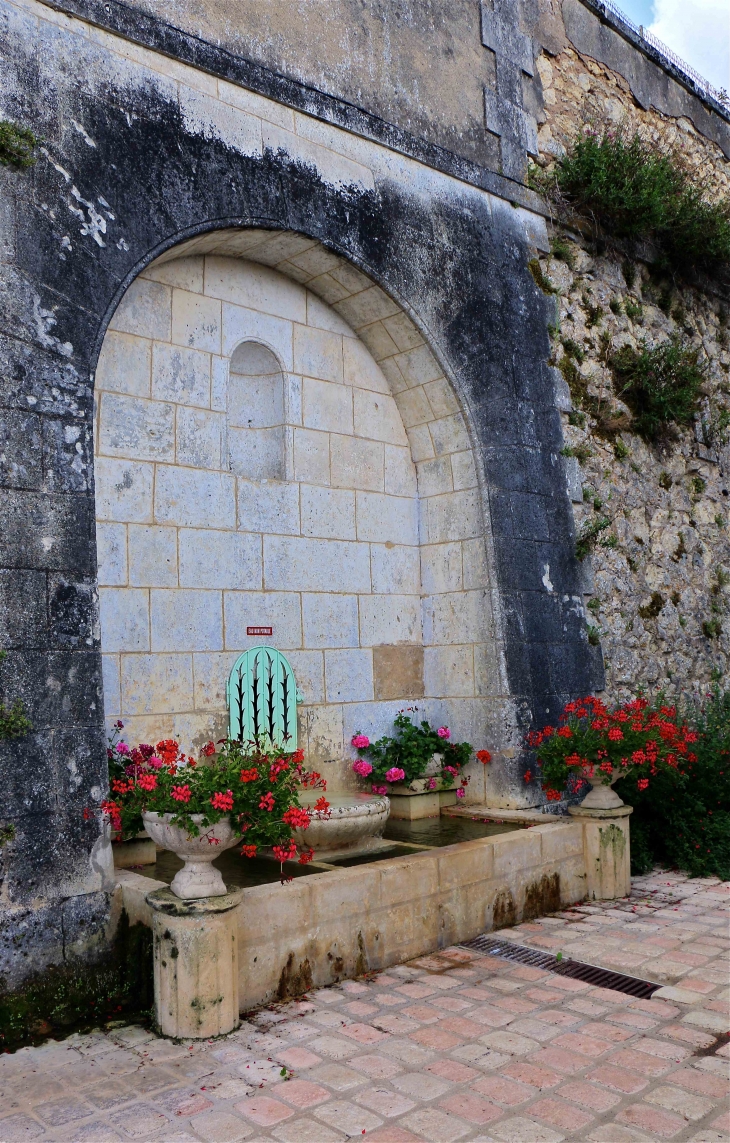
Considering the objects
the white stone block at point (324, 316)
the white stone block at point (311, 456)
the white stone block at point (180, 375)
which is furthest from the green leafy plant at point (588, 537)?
the white stone block at point (180, 375)

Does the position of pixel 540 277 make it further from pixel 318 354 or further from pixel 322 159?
pixel 322 159

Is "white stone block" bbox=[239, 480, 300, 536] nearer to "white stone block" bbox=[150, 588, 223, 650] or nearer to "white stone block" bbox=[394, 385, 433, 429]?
"white stone block" bbox=[150, 588, 223, 650]

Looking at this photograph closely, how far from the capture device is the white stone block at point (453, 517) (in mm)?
6656

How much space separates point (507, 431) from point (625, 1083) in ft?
14.6

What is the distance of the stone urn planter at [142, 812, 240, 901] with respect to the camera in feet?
12.2

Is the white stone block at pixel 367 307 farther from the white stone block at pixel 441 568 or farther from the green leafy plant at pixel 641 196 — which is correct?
the green leafy plant at pixel 641 196

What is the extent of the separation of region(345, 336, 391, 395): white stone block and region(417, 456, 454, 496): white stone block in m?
0.61

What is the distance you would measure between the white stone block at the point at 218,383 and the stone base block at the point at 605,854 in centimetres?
346

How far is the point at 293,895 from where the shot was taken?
4176 mm

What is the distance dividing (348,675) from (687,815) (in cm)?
266

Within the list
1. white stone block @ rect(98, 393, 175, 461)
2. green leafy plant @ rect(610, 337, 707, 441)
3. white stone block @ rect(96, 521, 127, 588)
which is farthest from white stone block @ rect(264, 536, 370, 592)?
green leafy plant @ rect(610, 337, 707, 441)

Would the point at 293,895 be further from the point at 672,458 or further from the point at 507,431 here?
the point at 672,458

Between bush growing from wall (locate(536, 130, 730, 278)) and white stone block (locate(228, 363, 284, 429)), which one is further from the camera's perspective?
bush growing from wall (locate(536, 130, 730, 278))

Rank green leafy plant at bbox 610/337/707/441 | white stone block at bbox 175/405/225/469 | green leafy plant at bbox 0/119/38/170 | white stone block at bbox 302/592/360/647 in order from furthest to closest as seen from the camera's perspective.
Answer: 1. green leafy plant at bbox 610/337/707/441
2. white stone block at bbox 302/592/360/647
3. white stone block at bbox 175/405/225/469
4. green leafy plant at bbox 0/119/38/170
